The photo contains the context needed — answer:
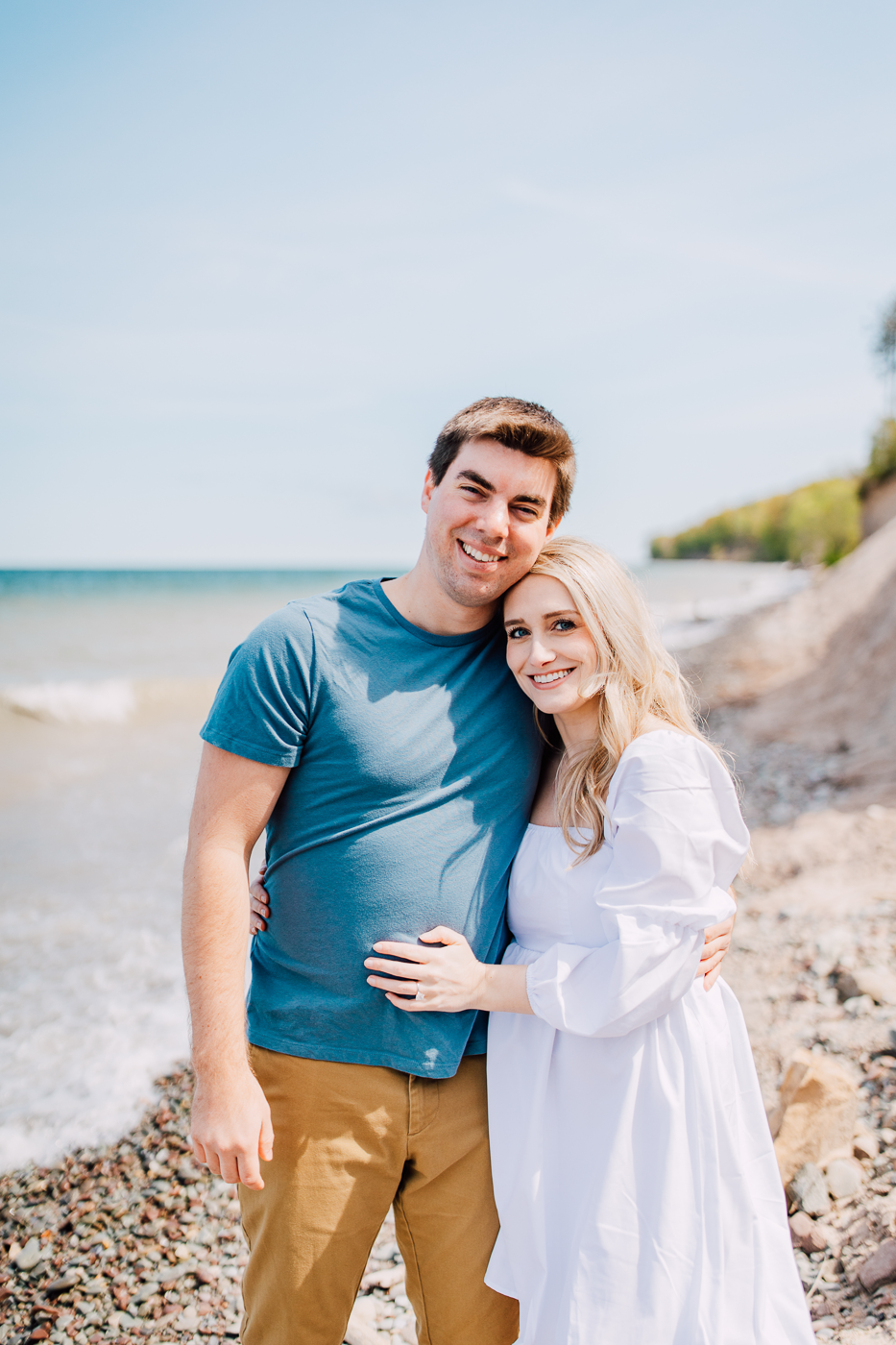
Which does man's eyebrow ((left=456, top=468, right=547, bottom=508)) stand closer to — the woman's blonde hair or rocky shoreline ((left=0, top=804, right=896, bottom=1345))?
the woman's blonde hair

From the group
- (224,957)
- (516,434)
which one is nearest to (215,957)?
(224,957)

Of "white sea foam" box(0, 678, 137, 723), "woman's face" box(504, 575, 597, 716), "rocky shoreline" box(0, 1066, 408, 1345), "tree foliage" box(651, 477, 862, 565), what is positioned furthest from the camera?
"tree foliage" box(651, 477, 862, 565)

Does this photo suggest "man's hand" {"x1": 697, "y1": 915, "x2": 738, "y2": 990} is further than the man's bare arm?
Yes

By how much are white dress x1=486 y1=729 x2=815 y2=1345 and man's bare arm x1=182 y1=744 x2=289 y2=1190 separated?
28.2 inches

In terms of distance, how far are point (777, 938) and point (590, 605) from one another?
3.96 meters

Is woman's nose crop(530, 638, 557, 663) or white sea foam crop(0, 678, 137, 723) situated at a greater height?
woman's nose crop(530, 638, 557, 663)

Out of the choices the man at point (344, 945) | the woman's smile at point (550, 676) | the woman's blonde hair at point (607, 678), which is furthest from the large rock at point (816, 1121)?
the woman's smile at point (550, 676)

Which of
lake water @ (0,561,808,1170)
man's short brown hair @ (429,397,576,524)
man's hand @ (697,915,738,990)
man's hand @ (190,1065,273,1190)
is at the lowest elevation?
lake water @ (0,561,808,1170)

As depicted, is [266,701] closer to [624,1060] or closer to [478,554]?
[478,554]

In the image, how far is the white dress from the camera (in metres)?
2.13

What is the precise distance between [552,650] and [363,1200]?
67.7 inches

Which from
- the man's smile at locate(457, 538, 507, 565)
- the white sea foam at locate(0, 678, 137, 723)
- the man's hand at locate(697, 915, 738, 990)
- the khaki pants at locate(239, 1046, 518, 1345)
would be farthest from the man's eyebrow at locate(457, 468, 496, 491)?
the white sea foam at locate(0, 678, 137, 723)

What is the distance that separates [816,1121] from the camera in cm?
339

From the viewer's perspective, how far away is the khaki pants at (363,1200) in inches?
91.4
